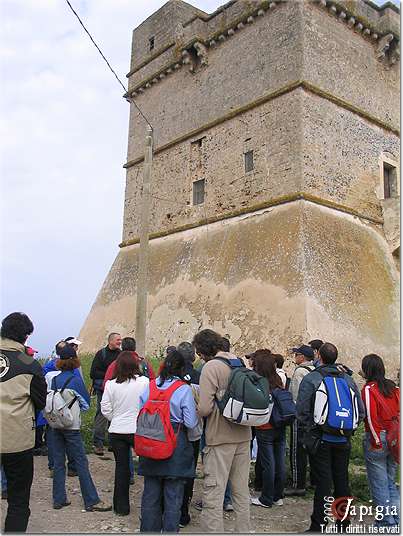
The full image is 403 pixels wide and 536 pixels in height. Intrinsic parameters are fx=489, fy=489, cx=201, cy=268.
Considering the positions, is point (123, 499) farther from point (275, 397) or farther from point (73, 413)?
point (275, 397)

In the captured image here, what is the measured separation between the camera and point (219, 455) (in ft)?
13.9

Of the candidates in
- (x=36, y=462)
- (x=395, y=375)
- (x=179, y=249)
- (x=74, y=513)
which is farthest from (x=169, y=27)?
(x=74, y=513)

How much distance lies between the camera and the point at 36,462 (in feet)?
22.7

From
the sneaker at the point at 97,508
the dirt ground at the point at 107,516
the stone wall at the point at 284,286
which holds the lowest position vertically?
the dirt ground at the point at 107,516

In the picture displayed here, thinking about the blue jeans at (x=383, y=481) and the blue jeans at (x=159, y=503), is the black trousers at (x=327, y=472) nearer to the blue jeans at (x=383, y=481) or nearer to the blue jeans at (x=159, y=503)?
the blue jeans at (x=383, y=481)

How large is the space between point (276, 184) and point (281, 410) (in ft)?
29.0

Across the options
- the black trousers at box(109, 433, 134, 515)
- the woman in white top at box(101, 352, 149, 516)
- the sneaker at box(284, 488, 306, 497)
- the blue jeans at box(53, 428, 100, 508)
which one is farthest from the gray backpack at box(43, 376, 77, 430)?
the sneaker at box(284, 488, 306, 497)

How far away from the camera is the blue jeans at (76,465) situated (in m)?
5.10

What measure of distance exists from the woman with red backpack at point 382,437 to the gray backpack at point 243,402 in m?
1.17

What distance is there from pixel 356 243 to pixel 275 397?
8.80m

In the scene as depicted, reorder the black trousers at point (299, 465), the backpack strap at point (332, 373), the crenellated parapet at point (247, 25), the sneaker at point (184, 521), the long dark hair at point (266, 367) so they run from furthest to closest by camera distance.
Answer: the crenellated parapet at point (247, 25), the black trousers at point (299, 465), the long dark hair at point (266, 367), the sneaker at point (184, 521), the backpack strap at point (332, 373)

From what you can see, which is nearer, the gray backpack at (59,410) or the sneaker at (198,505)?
the gray backpack at (59,410)

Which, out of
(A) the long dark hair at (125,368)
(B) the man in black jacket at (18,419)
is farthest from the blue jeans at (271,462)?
(B) the man in black jacket at (18,419)

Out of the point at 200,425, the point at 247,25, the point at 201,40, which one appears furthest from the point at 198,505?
the point at 201,40
